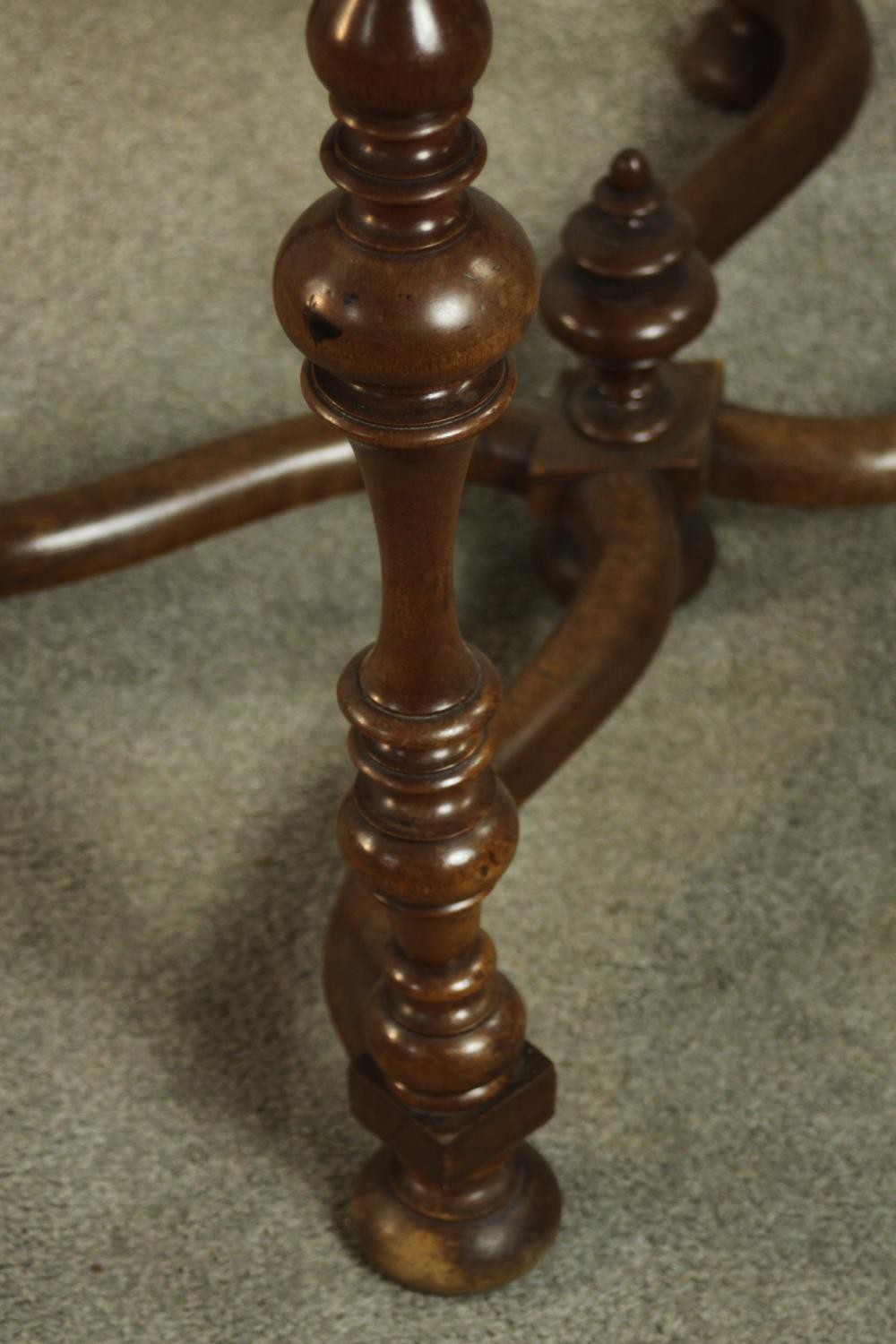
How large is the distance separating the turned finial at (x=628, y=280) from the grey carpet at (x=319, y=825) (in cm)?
17

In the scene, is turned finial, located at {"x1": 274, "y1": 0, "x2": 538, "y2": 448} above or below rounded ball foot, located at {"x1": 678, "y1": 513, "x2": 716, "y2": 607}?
above

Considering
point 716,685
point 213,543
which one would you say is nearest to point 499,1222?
point 716,685

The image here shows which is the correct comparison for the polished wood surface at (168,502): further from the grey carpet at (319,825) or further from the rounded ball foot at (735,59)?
the rounded ball foot at (735,59)

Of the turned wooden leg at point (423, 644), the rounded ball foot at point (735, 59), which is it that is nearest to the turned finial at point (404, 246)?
the turned wooden leg at point (423, 644)

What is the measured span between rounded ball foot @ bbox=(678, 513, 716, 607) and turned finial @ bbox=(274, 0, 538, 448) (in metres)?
0.54

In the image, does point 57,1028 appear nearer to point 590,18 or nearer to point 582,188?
point 582,188

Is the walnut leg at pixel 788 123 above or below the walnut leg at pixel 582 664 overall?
A: above

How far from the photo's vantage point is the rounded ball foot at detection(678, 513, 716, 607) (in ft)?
3.43

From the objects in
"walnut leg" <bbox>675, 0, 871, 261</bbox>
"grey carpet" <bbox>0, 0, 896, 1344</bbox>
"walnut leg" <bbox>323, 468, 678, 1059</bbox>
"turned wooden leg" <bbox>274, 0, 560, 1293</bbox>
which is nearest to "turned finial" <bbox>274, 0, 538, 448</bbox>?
"turned wooden leg" <bbox>274, 0, 560, 1293</bbox>

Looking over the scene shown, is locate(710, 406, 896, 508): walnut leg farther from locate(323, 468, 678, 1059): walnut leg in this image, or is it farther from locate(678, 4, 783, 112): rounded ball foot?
locate(678, 4, 783, 112): rounded ball foot

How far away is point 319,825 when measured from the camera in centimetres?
93

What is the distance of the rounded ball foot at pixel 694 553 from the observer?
104cm

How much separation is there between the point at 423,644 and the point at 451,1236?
27 cm

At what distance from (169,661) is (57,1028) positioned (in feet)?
0.80
